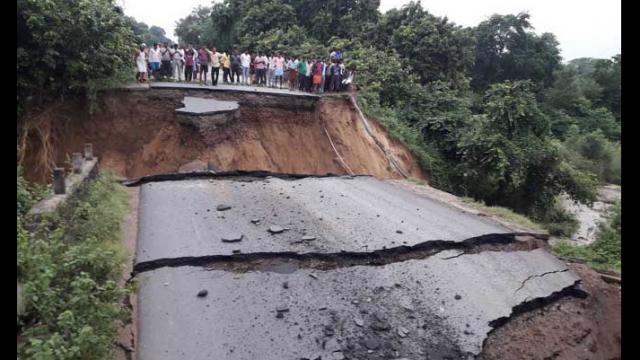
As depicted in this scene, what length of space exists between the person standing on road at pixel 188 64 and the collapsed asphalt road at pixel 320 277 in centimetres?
673

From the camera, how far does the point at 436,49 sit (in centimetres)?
2091

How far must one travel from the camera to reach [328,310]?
5352 millimetres

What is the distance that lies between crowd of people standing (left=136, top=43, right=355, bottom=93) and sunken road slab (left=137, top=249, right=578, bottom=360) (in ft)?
31.4

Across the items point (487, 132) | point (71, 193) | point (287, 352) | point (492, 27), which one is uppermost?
point (492, 27)

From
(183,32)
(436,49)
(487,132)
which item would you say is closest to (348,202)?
(487,132)

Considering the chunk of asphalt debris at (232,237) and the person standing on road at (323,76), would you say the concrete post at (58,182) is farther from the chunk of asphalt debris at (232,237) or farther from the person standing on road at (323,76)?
the person standing on road at (323,76)

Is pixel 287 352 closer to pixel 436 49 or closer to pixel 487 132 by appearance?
pixel 487 132

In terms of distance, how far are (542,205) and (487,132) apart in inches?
116

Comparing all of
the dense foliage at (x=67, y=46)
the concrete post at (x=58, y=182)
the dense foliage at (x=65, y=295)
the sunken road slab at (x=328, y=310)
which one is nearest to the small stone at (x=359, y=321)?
the sunken road slab at (x=328, y=310)

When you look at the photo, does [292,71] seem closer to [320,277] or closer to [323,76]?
[323,76]

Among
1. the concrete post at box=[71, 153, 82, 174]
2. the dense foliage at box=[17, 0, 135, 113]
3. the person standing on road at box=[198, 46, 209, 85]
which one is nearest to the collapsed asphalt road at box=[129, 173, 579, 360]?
the concrete post at box=[71, 153, 82, 174]

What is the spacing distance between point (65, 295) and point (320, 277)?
9.26ft

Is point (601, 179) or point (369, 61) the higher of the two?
point (369, 61)

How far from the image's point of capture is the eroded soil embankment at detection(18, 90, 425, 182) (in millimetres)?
11953
